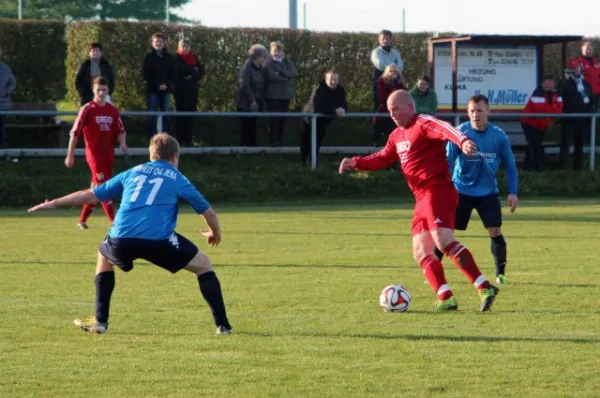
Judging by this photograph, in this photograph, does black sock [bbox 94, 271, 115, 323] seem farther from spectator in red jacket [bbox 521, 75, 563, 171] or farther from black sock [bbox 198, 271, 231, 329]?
spectator in red jacket [bbox 521, 75, 563, 171]

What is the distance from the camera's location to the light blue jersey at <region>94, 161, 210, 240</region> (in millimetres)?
8570

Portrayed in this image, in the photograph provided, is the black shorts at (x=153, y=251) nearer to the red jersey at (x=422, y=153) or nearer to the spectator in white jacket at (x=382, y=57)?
the red jersey at (x=422, y=153)

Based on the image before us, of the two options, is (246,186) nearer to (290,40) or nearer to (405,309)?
(290,40)

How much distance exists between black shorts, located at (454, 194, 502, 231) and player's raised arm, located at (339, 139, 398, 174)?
170 cm

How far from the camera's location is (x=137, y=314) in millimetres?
9766

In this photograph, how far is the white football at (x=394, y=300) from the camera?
9.82 m

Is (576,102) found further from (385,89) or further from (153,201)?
(153,201)

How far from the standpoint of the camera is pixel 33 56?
26.3 metres

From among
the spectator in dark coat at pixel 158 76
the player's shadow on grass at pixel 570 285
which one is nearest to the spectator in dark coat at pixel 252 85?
the spectator in dark coat at pixel 158 76

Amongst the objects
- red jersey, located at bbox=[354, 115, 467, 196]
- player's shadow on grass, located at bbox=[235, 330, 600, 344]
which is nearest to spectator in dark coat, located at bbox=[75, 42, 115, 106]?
red jersey, located at bbox=[354, 115, 467, 196]

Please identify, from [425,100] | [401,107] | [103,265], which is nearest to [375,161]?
[401,107]

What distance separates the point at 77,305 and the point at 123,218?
6.32 ft

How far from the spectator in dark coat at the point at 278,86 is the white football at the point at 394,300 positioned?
14.6 metres

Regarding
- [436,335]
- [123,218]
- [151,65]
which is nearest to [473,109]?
[436,335]
